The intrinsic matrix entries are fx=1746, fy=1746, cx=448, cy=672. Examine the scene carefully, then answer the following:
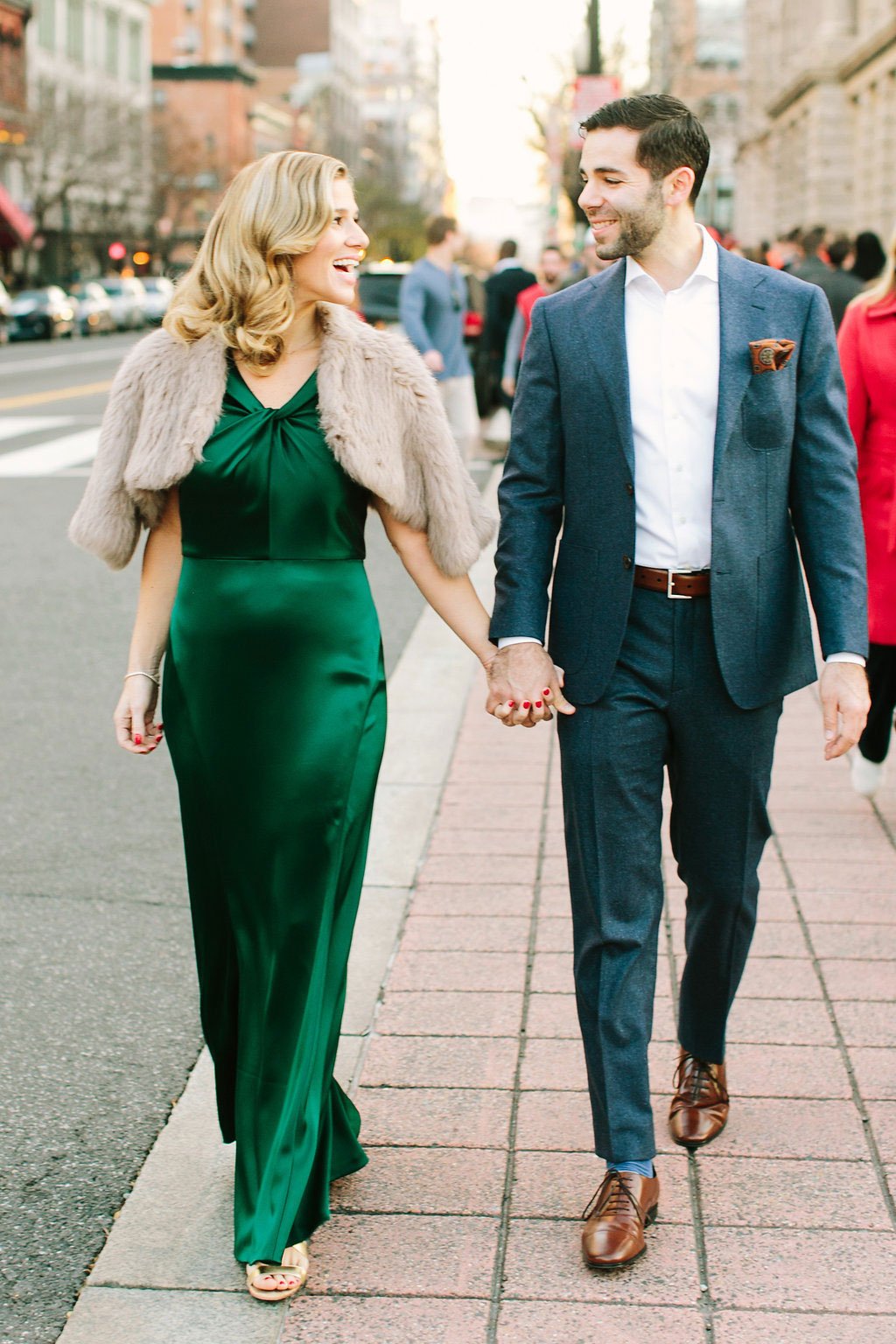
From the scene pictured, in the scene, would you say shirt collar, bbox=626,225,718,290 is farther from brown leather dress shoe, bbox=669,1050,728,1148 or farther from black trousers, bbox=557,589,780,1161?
brown leather dress shoe, bbox=669,1050,728,1148

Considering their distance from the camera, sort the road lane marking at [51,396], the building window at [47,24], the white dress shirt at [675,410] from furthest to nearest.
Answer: the building window at [47,24], the road lane marking at [51,396], the white dress shirt at [675,410]

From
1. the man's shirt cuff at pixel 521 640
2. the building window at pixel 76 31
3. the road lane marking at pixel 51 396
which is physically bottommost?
the road lane marking at pixel 51 396

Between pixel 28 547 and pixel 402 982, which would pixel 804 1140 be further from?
pixel 28 547

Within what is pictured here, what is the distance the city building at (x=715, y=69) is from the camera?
143ft

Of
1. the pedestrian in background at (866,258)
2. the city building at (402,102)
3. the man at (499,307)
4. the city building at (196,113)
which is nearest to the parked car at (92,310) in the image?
the city building at (196,113)

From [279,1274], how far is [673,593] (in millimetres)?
1349

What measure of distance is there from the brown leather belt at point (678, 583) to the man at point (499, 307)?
1138 cm

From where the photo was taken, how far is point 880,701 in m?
5.47

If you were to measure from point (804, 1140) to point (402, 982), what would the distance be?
3.76 feet

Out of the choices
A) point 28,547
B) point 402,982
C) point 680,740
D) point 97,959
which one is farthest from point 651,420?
point 28,547

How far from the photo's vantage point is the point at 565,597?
10.5ft

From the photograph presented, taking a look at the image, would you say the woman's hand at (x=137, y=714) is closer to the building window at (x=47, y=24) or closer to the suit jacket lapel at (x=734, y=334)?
the suit jacket lapel at (x=734, y=334)

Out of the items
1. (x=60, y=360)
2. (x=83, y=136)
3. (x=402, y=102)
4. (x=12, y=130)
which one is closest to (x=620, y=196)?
(x=60, y=360)

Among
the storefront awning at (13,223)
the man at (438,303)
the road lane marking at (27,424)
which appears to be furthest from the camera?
the storefront awning at (13,223)
